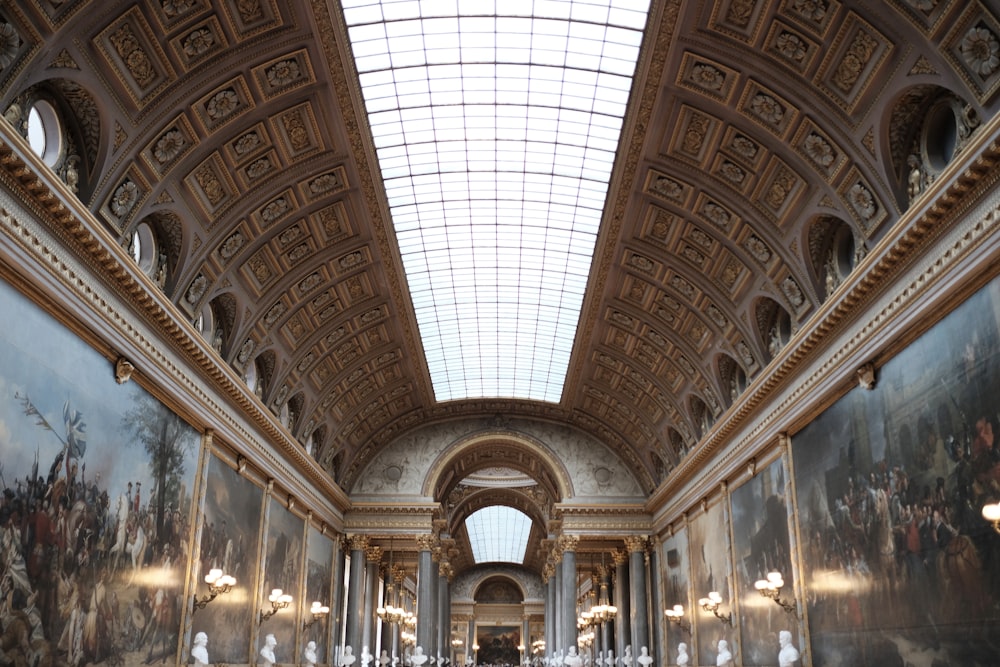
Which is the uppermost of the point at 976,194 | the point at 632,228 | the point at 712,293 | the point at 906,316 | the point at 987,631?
the point at 632,228

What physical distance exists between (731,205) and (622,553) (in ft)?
88.0

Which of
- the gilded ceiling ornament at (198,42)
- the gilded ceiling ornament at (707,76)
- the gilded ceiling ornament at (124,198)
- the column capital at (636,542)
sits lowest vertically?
the column capital at (636,542)

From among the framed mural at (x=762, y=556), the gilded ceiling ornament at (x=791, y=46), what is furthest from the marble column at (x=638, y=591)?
the gilded ceiling ornament at (x=791, y=46)

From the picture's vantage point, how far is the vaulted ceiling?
14188 mm

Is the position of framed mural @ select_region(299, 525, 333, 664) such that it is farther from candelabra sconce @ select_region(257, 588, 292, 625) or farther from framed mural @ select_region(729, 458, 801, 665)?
framed mural @ select_region(729, 458, 801, 665)

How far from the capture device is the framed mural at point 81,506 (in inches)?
503

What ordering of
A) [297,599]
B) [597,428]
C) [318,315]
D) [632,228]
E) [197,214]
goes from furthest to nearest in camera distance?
[597,428], [297,599], [318,315], [632,228], [197,214]

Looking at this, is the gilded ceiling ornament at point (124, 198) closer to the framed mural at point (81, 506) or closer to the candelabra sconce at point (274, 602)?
the framed mural at point (81, 506)

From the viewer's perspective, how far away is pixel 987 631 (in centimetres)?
1209

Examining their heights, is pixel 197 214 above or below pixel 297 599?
above

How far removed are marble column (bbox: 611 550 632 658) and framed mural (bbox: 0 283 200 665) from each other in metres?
27.3

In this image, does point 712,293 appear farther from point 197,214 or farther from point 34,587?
point 34,587

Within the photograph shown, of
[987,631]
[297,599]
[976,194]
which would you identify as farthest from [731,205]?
[297,599]

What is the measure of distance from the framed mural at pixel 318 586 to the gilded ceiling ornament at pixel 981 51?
27433 mm
